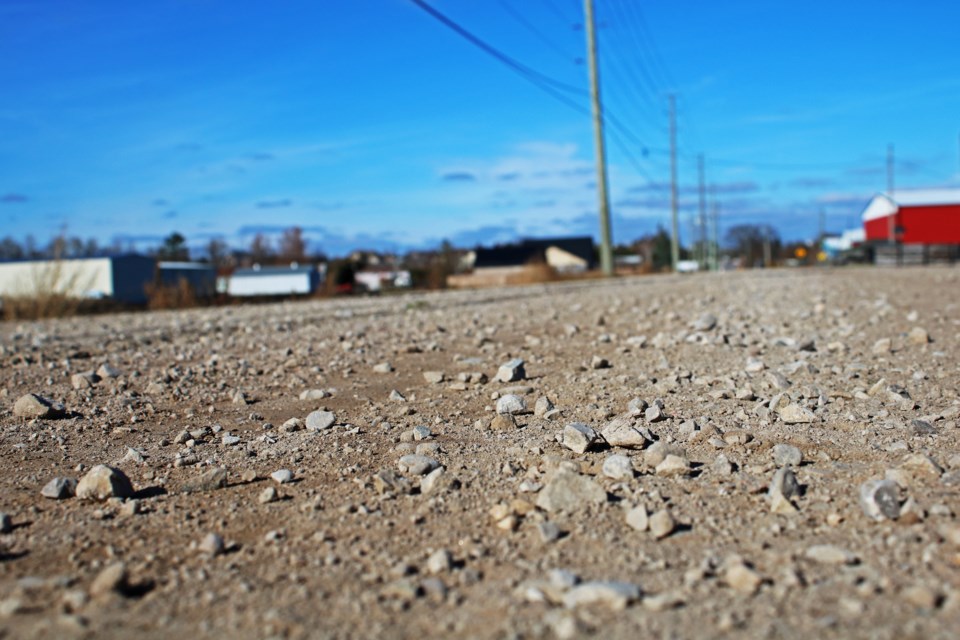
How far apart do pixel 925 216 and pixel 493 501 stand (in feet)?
179

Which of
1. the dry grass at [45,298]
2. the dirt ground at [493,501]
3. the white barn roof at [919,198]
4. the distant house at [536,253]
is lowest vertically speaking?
the dirt ground at [493,501]

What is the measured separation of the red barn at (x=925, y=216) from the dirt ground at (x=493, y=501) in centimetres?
4971

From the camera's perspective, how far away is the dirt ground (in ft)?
6.61

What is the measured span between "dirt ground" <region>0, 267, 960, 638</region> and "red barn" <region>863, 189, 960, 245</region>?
163 ft

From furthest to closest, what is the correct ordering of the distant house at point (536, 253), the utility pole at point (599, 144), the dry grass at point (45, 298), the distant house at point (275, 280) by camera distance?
the distant house at point (536, 253) → the distant house at point (275, 280) → the utility pole at point (599, 144) → the dry grass at point (45, 298)

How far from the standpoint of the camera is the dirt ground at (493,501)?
201cm

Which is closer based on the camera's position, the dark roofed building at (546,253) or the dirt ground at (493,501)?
the dirt ground at (493,501)

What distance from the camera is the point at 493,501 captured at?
2830mm

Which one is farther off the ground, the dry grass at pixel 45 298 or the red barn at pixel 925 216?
the red barn at pixel 925 216

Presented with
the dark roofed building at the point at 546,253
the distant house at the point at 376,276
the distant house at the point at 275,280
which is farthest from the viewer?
the dark roofed building at the point at 546,253

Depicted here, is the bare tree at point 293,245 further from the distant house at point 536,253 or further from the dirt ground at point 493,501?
the dirt ground at point 493,501

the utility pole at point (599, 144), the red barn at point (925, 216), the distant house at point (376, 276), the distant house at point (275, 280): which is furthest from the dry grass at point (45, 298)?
the red barn at point (925, 216)

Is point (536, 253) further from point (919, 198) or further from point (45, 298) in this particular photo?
point (45, 298)

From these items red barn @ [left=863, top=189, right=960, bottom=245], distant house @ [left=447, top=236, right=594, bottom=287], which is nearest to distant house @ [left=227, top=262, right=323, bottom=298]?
distant house @ [left=447, top=236, right=594, bottom=287]
